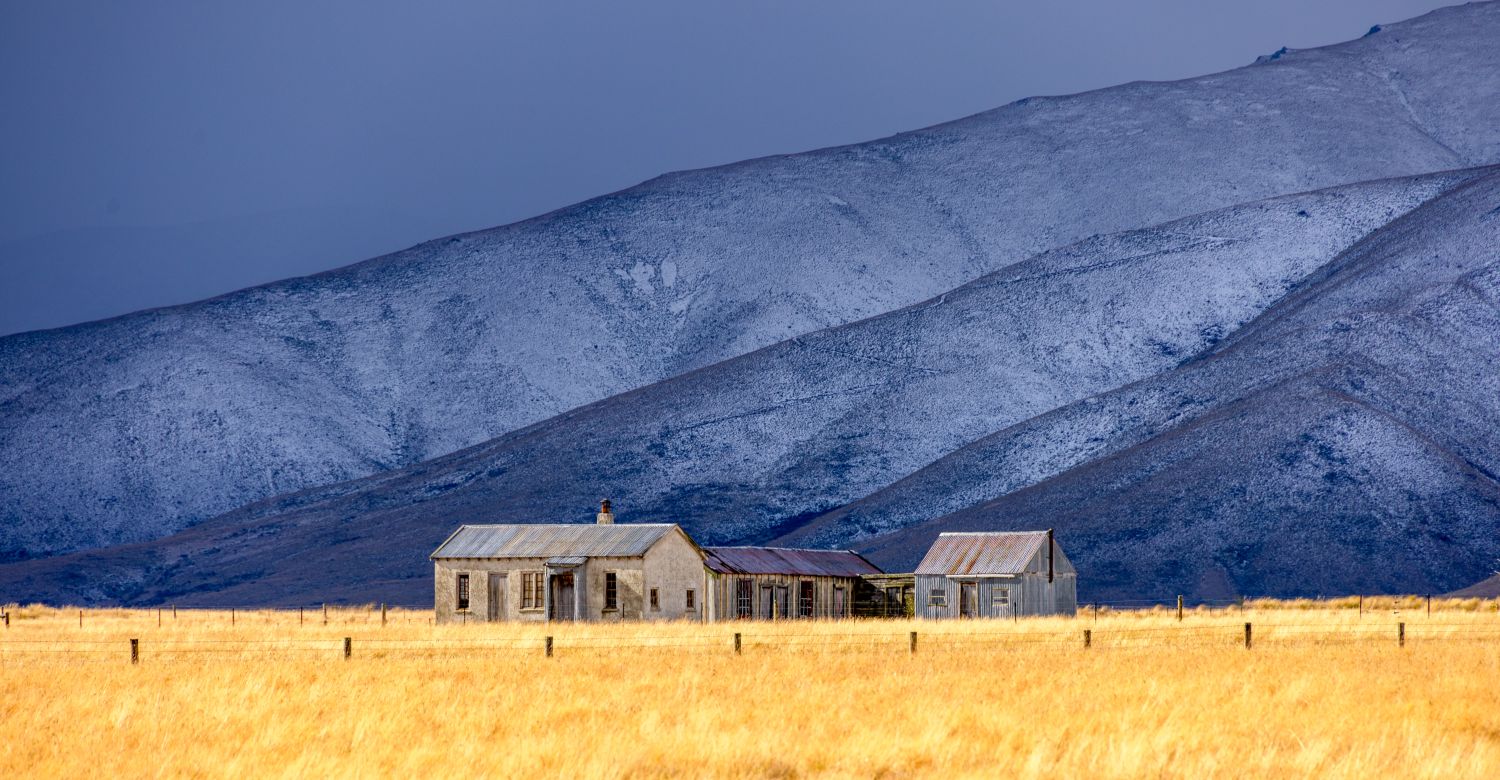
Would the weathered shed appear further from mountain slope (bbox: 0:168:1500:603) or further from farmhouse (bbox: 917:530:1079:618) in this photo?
mountain slope (bbox: 0:168:1500:603)

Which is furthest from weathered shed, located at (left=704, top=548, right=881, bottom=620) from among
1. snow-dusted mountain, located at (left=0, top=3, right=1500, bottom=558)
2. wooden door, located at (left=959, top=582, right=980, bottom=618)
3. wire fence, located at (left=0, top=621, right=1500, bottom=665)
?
snow-dusted mountain, located at (left=0, top=3, right=1500, bottom=558)

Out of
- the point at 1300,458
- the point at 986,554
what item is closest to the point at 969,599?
the point at 986,554

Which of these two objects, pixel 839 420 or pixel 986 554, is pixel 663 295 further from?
pixel 986 554

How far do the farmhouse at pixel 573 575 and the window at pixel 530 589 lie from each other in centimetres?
2

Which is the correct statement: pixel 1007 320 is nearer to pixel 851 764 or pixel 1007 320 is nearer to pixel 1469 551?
pixel 1469 551

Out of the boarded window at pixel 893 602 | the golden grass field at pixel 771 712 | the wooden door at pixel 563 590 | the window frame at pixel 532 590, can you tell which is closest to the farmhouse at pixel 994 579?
the boarded window at pixel 893 602

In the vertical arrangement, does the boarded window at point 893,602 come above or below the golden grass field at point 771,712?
below

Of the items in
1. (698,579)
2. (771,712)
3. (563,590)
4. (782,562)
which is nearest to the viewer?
(771,712)

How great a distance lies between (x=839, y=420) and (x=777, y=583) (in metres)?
60.4

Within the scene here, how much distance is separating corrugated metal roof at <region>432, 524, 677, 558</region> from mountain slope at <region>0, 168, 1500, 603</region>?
4054cm

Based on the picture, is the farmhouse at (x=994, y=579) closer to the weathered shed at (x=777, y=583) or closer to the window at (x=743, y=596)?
the weathered shed at (x=777, y=583)

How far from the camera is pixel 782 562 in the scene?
47.6 metres

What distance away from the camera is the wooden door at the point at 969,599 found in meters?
46.6

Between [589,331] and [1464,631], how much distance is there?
113m
